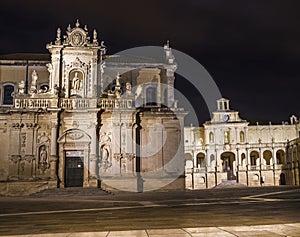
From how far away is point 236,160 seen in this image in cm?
6912

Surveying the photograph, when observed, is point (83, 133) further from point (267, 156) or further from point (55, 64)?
point (267, 156)

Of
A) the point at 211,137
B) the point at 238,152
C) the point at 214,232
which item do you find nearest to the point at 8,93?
the point at 214,232

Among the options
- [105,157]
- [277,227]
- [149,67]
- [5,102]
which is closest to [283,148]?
[149,67]

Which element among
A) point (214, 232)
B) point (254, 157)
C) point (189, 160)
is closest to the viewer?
point (214, 232)

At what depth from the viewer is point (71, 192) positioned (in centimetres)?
3166

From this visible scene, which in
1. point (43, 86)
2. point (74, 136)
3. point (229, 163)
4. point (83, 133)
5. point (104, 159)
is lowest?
point (229, 163)

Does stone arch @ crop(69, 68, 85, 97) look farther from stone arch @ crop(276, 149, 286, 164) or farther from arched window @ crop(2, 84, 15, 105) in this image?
stone arch @ crop(276, 149, 286, 164)

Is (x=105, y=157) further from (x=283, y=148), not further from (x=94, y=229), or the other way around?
(x=283, y=148)

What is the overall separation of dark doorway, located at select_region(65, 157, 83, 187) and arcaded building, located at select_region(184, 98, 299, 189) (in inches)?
1362

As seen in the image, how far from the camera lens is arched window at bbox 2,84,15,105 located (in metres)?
40.2

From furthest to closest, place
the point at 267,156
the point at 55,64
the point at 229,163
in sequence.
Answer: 1. the point at 267,156
2. the point at 229,163
3. the point at 55,64

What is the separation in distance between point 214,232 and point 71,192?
25.8 meters

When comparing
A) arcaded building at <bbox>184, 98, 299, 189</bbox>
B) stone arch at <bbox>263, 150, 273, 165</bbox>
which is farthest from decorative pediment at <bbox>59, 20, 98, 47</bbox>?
stone arch at <bbox>263, 150, 273, 165</bbox>

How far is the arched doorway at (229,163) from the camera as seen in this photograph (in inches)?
2776
